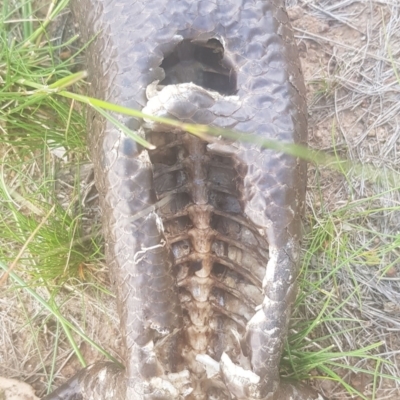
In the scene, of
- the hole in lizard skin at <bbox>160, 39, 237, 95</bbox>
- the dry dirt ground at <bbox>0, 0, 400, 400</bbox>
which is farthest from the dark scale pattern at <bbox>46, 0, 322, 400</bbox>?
the dry dirt ground at <bbox>0, 0, 400, 400</bbox>

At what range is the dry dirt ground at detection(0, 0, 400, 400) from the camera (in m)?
2.81

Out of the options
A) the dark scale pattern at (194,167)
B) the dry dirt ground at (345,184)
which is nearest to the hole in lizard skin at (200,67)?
the dark scale pattern at (194,167)

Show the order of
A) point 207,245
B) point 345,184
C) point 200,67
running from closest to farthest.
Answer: point 200,67, point 207,245, point 345,184

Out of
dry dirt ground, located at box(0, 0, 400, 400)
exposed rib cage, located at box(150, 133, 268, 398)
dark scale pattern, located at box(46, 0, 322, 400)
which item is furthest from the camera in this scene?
dry dirt ground, located at box(0, 0, 400, 400)

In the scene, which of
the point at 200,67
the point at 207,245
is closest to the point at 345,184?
the point at 207,245

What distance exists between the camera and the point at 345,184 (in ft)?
9.49

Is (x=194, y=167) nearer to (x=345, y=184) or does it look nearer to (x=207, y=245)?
(x=207, y=245)

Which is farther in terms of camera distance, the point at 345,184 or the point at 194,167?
the point at 345,184

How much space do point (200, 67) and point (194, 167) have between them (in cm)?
36

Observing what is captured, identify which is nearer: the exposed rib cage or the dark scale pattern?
the dark scale pattern

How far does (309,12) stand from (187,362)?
1662 millimetres

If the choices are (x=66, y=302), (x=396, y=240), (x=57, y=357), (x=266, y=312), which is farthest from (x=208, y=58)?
(x=57, y=357)

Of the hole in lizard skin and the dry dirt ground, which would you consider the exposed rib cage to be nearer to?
the hole in lizard skin

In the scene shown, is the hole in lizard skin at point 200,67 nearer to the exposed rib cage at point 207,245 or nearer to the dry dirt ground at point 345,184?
the exposed rib cage at point 207,245
